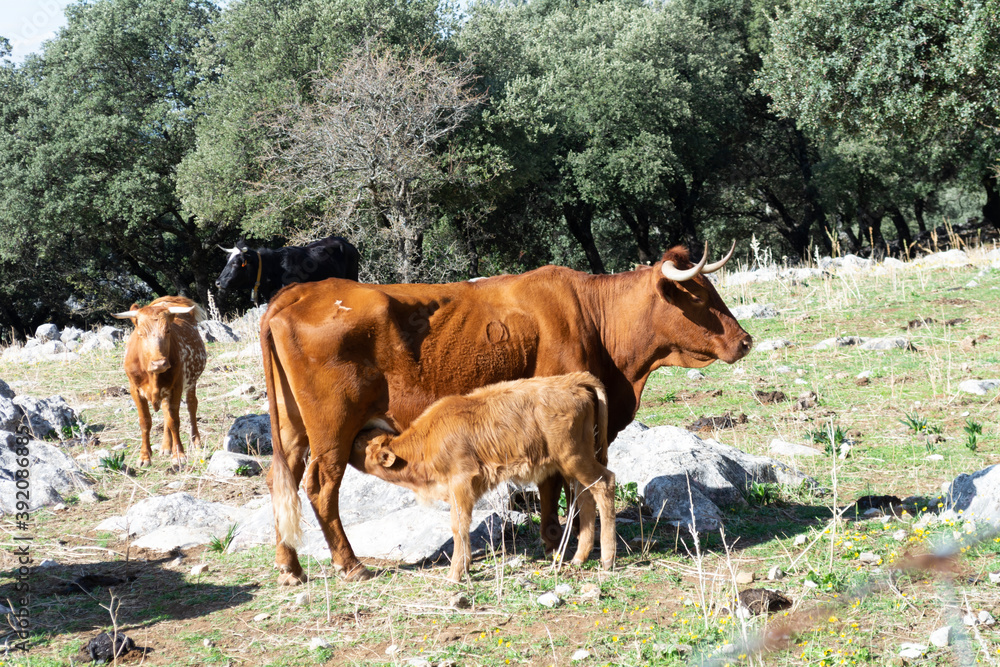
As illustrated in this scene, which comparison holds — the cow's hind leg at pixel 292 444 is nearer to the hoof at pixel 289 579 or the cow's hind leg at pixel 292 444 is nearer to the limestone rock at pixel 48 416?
the hoof at pixel 289 579

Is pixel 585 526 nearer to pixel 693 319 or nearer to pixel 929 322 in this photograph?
pixel 693 319

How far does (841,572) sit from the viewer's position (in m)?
5.79

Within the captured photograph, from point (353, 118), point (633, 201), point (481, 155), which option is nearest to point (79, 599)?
point (353, 118)

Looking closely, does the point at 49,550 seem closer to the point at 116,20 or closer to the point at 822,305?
the point at 822,305

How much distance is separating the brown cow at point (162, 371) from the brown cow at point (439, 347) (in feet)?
14.3

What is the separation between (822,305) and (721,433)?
819cm

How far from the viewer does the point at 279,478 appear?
6504mm

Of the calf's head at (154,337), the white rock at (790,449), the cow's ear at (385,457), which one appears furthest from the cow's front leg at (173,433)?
the white rock at (790,449)

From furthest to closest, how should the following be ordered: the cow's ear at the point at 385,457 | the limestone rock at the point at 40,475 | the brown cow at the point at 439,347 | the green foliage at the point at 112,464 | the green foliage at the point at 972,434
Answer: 1. the green foliage at the point at 112,464
2. the limestone rock at the point at 40,475
3. the green foliage at the point at 972,434
4. the brown cow at the point at 439,347
5. the cow's ear at the point at 385,457

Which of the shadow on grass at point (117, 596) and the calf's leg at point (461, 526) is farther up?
the calf's leg at point (461, 526)

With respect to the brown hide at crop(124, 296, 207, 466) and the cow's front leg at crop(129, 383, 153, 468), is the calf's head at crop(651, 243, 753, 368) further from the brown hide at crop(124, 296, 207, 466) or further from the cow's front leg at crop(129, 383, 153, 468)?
the cow's front leg at crop(129, 383, 153, 468)

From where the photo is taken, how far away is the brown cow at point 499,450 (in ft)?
20.6

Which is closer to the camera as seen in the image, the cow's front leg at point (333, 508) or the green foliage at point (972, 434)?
the cow's front leg at point (333, 508)

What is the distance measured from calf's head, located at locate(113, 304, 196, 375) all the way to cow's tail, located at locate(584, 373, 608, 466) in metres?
6.35
